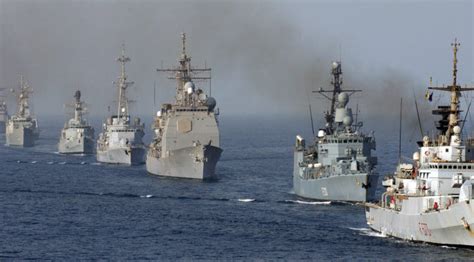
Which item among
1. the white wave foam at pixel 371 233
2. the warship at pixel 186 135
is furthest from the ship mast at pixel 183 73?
the white wave foam at pixel 371 233

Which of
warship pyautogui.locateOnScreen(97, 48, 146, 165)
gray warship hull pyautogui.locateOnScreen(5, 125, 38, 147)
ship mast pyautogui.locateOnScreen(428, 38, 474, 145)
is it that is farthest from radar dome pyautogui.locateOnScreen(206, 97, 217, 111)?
gray warship hull pyautogui.locateOnScreen(5, 125, 38, 147)

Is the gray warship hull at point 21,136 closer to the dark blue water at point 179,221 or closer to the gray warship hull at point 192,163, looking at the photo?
the dark blue water at point 179,221

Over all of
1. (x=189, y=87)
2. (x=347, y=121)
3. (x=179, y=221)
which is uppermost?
(x=189, y=87)

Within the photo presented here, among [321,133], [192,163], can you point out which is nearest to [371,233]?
[321,133]

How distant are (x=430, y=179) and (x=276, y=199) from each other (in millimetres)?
22990

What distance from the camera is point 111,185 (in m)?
83.0

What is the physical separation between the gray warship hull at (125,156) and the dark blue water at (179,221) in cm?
1522

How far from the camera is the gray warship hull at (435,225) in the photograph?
44.3 m

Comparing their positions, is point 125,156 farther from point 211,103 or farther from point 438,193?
point 438,193

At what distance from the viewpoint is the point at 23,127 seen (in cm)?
15475

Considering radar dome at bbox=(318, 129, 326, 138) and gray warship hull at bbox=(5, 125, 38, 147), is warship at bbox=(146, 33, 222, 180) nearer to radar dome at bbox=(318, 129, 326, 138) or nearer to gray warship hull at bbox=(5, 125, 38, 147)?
radar dome at bbox=(318, 129, 326, 138)

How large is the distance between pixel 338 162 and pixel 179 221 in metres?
14.3

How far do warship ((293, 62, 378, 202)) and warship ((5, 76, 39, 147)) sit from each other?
3303 inches

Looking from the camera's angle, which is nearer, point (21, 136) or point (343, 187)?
point (343, 187)
